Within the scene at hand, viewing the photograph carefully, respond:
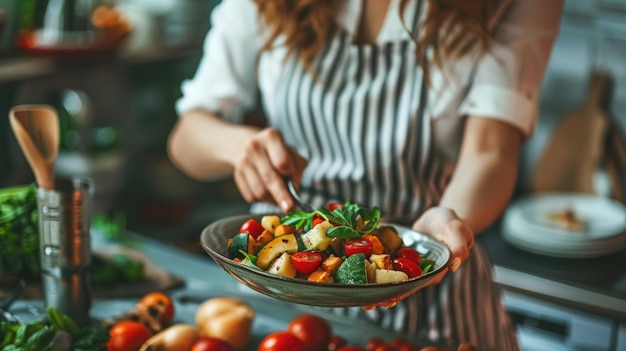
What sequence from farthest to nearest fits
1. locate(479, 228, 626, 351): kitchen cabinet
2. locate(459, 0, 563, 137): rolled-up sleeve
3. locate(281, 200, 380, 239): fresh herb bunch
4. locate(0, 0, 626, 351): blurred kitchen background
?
locate(0, 0, 626, 351): blurred kitchen background, locate(479, 228, 626, 351): kitchen cabinet, locate(459, 0, 563, 137): rolled-up sleeve, locate(281, 200, 380, 239): fresh herb bunch

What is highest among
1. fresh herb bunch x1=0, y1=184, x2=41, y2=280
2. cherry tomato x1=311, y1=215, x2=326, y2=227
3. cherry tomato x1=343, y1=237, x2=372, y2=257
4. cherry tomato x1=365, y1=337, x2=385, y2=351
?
cherry tomato x1=311, y1=215, x2=326, y2=227

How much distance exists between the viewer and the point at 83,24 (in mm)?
2508

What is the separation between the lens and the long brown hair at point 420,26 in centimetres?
144

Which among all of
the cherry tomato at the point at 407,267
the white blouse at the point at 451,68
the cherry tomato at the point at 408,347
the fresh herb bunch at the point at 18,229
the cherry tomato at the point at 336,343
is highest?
the white blouse at the point at 451,68

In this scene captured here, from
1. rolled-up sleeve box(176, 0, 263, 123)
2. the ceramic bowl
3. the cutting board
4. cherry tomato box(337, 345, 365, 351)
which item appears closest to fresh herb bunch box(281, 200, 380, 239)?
the ceramic bowl

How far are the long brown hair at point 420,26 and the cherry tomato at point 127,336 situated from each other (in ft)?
2.02

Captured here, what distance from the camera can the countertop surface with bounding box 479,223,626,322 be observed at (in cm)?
201

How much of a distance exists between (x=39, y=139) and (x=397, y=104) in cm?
67

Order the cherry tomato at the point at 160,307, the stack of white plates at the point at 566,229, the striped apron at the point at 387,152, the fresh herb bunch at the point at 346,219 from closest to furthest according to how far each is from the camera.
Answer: the fresh herb bunch at the point at 346,219, the cherry tomato at the point at 160,307, the striped apron at the point at 387,152, the stack of white plates at the point at 566,229

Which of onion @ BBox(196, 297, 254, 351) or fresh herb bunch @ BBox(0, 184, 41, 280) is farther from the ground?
fresh herb bunch @ BBox(0, 184, 41, 280)

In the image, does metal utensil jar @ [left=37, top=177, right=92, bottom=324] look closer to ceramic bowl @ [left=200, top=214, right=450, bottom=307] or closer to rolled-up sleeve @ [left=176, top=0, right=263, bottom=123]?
ceramic bowl @ [left=200, top=214, right=450, bottom=307]

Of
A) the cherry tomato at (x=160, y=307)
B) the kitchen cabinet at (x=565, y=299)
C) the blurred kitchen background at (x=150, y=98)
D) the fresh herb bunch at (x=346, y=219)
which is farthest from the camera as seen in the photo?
the blurred kitchen background at (x=150, y=98)

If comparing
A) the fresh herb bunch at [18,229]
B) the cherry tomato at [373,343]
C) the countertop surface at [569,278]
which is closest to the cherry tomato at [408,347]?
the cherry tomato at [373,343]

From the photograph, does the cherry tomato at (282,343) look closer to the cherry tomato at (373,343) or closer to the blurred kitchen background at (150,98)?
the cherry tomato at (373,343)
